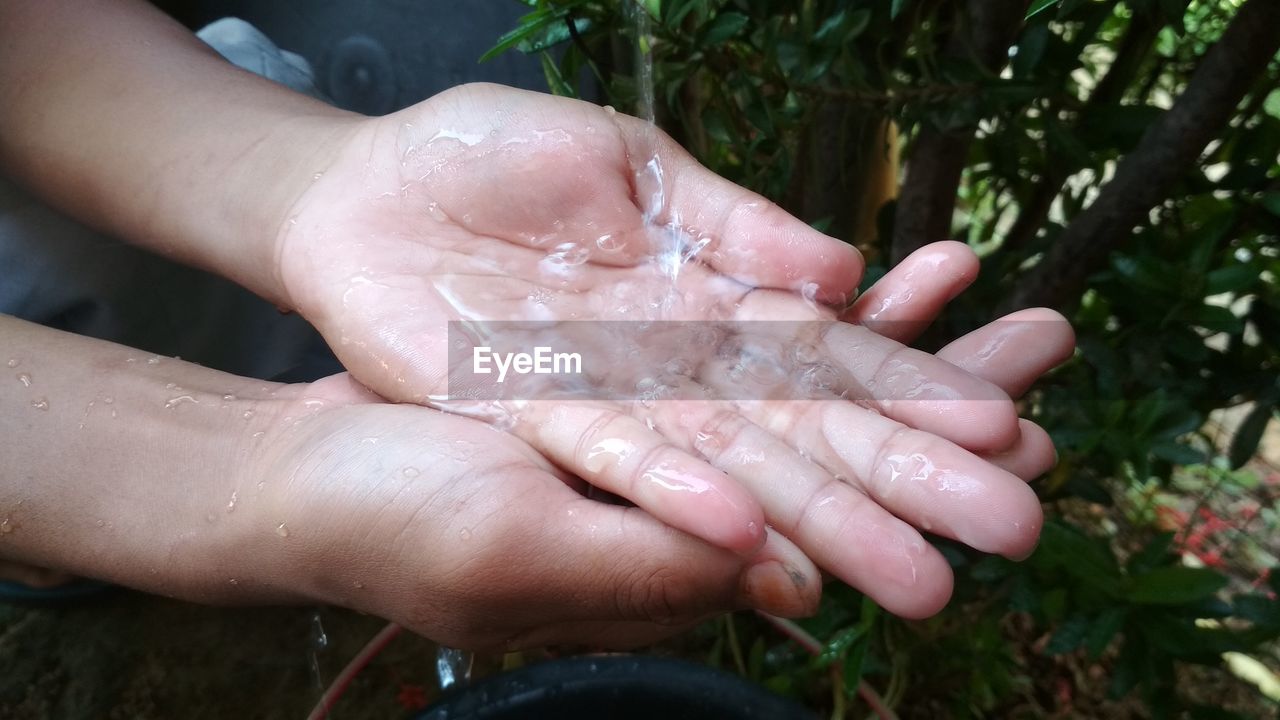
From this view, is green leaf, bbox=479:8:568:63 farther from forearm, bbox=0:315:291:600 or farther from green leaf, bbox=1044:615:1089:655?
green leaf, bbox=1044:615:1089:655

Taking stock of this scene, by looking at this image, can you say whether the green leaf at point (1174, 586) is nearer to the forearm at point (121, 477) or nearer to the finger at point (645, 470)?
the finger at point (645, 470)

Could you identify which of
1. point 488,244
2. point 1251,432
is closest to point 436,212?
point 488,244

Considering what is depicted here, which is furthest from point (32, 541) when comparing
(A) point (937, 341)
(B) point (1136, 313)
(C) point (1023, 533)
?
(B) point (1136, 313)

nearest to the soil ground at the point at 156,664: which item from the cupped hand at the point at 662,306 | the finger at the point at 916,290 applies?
the cupped hand at the point at 662,306

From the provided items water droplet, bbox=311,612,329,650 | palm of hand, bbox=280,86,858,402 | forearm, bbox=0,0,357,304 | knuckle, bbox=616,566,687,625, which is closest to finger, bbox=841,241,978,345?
palm of hand, bbox=280,86,858,402

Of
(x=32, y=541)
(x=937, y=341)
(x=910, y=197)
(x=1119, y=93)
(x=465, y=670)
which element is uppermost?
(x=1119, y=93)

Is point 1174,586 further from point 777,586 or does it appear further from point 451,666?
point 451,666

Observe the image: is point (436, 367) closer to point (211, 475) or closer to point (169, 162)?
point (211, 475)
